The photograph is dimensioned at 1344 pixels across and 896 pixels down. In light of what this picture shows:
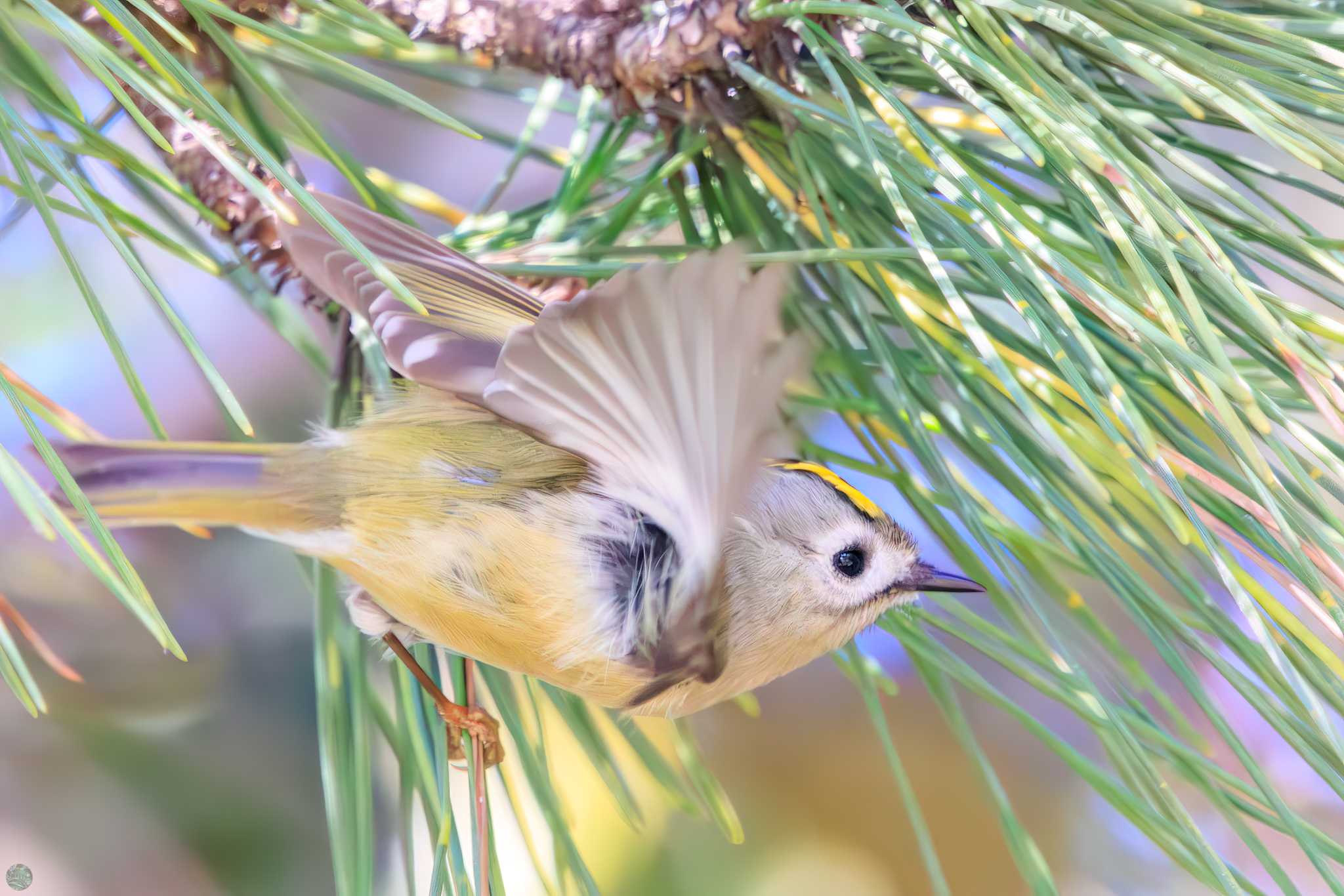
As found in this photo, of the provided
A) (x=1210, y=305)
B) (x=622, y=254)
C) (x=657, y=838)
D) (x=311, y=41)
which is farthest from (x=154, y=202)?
(x=657, y=838)

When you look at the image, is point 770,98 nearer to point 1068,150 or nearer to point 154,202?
point 1068,150

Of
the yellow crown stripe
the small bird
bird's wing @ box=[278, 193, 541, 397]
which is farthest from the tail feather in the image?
the yellow crown stripe

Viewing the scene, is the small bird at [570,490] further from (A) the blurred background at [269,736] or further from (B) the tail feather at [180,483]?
(A) the blurred background at [269,736]

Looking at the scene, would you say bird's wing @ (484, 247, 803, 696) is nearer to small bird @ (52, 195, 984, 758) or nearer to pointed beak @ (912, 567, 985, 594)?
small bird @ (52, 195, 984, 758)

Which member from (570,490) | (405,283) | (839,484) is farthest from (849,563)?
(405,283)

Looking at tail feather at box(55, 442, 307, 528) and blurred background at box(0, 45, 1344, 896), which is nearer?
tail feather at box(55, 442, 307, 528)

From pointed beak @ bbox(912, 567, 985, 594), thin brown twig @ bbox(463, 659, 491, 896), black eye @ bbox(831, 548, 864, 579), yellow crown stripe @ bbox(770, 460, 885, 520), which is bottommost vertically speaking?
thin brown twig @ bbox(463, 659, 491, 896)

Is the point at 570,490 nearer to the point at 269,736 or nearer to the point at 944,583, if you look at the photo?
the point at 944,583
